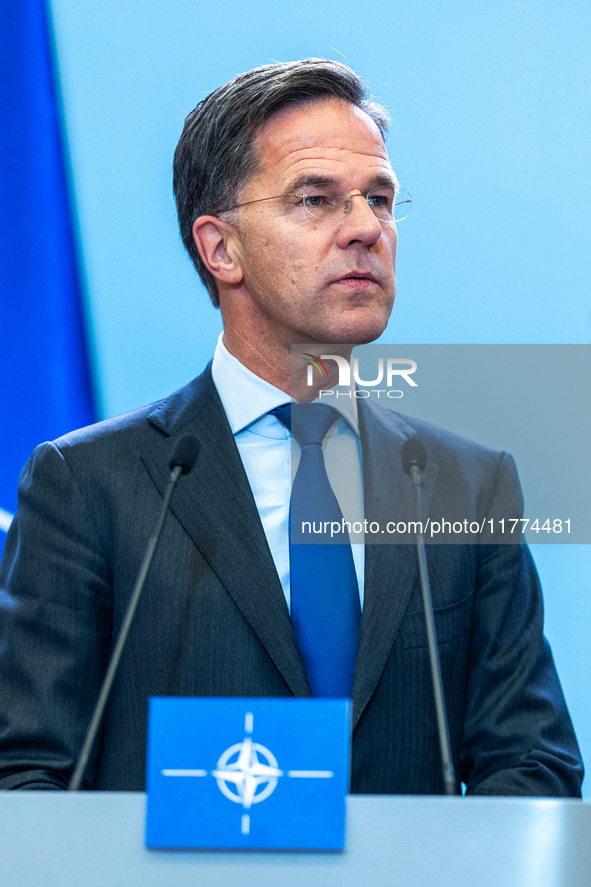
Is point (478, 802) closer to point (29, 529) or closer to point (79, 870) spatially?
point (79, 870)

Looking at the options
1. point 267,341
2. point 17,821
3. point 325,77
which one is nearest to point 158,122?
point 325,77

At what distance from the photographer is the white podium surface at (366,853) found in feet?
2.36

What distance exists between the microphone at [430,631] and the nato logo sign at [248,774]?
226mm

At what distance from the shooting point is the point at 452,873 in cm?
72

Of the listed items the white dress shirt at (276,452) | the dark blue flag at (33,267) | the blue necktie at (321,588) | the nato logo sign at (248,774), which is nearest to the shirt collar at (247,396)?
the white dress shirt at (276,452)

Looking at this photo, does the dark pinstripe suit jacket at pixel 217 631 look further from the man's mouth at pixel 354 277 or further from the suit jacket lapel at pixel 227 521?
the man's mouth at pixel 354 277

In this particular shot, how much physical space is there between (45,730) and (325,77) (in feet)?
4.25

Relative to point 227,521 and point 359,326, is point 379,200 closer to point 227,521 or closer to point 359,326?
point 359,326


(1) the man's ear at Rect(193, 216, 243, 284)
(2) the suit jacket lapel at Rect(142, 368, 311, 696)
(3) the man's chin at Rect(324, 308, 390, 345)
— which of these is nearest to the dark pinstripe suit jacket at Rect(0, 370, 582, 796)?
(2) the suit jacket lapel at Rect(142, 368, 311, 696)

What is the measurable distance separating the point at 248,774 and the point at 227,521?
2.27 feet

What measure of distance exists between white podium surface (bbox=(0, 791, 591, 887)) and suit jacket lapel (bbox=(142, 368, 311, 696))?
22.8 inches

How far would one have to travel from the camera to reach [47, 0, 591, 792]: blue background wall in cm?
193

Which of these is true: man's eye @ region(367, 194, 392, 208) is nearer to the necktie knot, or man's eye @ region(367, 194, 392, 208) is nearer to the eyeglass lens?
the eyeglass lens

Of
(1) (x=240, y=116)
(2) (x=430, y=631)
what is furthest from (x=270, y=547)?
(1) (x=240, y=116)
